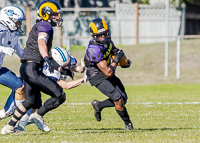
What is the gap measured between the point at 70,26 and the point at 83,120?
628 inches

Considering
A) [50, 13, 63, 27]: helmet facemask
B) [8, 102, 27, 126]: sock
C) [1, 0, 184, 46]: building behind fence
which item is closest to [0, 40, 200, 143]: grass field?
[8, 102, 27, 126]: sock

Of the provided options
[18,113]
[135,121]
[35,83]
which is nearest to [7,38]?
[35,83]

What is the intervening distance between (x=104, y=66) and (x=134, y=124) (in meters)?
1.38

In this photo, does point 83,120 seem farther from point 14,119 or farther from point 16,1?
point 16,1

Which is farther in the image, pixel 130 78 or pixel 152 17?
pixel 152 17

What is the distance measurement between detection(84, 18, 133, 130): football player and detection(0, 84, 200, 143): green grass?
1.43 feet

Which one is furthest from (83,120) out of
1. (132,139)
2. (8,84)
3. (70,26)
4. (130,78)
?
(70,26)

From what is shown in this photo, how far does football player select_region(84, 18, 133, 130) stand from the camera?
642 cm

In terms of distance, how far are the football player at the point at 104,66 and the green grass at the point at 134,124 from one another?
0.43 m

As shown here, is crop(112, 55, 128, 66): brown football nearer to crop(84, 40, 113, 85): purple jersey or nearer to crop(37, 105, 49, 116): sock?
crop(84, 40, 113, 85): purple jersey

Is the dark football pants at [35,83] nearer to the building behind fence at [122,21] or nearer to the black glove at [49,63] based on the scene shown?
the black glove at [49,63]

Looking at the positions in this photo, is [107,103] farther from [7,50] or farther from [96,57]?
[7,50]

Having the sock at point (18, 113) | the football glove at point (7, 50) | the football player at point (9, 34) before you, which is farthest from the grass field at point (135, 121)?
the football glove at point (7, 50)

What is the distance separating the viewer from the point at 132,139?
5.57 meters
